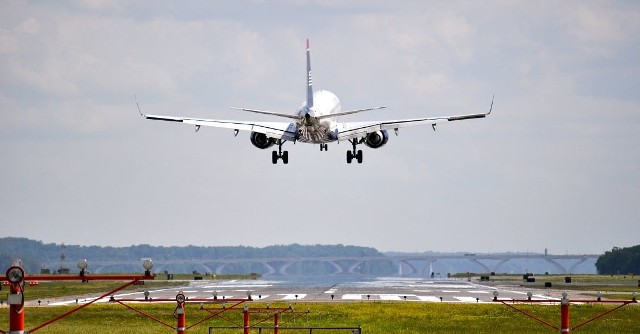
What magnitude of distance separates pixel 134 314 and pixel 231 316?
8.16 m

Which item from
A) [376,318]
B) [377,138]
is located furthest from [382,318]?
[377,138]

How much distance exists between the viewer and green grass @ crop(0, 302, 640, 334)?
62969 mm

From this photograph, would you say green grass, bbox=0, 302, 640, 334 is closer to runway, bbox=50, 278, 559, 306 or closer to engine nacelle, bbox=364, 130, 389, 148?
runway, bbox=50, 278, 559, 306

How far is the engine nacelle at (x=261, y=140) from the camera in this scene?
9925cm

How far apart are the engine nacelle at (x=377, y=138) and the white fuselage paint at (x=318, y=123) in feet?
12.0

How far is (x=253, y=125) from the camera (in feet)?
323

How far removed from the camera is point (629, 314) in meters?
78.4

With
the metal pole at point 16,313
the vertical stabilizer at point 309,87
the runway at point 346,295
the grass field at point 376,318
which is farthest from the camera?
the runway at point 346,295

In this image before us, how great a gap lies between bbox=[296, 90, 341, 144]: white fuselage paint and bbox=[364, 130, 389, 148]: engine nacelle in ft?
12.0

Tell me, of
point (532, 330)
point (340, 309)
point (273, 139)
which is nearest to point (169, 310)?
point (340, 309)

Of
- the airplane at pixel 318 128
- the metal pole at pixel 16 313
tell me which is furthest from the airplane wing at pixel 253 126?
the metal pole at pixel 16 313

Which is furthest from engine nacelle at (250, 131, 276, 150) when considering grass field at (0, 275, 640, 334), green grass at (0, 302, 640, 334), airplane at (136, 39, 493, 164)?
green grass at (0, 302, 640, 334)

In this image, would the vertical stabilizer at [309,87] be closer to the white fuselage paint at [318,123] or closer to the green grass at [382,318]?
the white fuselage paint at [318,123]

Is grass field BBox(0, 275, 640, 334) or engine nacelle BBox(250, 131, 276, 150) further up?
engine nacelle BBox(250, 131, 276, 150)
